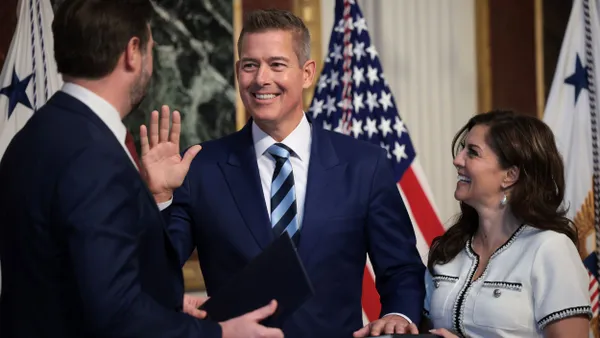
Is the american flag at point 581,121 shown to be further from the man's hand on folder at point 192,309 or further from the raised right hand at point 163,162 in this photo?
the man's hand on folder at point 192,309

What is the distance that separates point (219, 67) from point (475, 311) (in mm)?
2635

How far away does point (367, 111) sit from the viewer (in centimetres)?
436

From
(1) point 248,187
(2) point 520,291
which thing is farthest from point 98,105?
(2) point 520,291

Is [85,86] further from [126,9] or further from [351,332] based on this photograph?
[351,332]

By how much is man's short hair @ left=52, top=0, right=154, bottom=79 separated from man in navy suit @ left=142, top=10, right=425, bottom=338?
0.88 m

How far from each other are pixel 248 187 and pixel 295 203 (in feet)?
0.51

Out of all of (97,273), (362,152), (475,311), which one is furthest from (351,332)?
(97,273)

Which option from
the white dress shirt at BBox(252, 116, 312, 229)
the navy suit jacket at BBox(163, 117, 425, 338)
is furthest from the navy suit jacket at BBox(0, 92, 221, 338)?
the white dress shirt at BBox(252, 116, 312, 229)

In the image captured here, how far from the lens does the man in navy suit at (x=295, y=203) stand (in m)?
2.65

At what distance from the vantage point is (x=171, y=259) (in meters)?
1.95

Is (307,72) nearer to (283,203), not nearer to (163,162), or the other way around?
(283,203)

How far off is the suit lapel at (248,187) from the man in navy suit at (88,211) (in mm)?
750

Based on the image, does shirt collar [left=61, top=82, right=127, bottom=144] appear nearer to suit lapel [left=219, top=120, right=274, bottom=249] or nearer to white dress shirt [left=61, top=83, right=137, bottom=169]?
white dress shirt [left=61, top=83, right=137, bottom=169]

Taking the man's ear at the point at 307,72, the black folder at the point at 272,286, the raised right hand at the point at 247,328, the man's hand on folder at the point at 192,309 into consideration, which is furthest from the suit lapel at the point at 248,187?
the raised right hand at the point at 247,328
